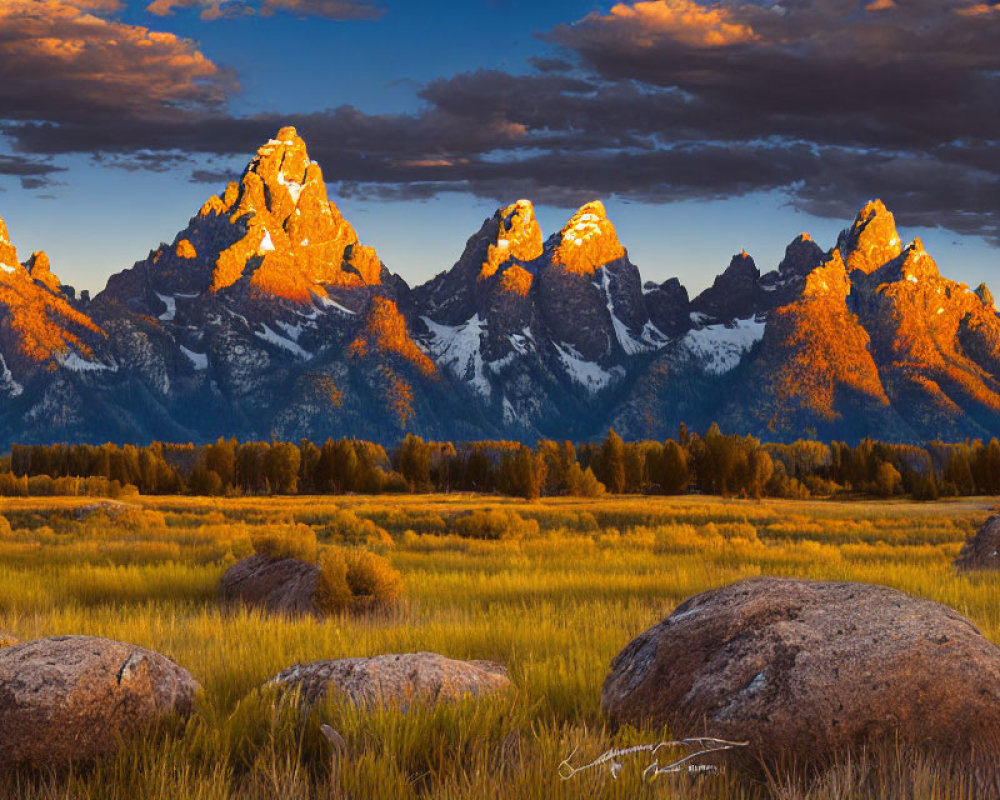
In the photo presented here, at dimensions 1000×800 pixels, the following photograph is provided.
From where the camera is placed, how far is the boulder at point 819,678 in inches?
234

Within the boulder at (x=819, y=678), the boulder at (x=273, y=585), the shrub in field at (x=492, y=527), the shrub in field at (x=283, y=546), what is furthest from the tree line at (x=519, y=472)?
the boulder at (x=819, y=678)

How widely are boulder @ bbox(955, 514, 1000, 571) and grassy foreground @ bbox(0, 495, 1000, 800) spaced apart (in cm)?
198

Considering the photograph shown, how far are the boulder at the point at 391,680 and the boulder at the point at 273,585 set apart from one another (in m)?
8.15

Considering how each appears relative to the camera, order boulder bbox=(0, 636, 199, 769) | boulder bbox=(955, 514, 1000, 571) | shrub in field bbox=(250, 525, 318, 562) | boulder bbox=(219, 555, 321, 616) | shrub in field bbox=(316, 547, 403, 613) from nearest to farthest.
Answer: boulder bbox=(0, 636, 199, 769) < shrub in field bbox=(316, 547, 403, 613) < boulder bbox=(219, 555, 321, 616) < shrub in field bbox=(250, 525, 318, 562) < boulder bbox=(955, 514, 1000, 571)

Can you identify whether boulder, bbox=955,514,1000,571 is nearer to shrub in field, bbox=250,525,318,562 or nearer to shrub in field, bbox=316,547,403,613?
shrub in field, bbox=316,547,403,613

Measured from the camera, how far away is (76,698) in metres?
6.24

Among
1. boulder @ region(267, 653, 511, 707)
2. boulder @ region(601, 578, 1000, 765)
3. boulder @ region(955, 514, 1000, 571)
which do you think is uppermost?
boulder @ region(601, 578, 1000, 765)

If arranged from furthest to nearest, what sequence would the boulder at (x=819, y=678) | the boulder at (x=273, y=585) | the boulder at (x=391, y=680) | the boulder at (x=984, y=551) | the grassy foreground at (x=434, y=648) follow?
the boulder at (x=984, y=551), the boulder at (x=273, y=585), the boulder at (x=391, y=680), the boulder at (x=819, y=678), the grassy foreground at (x=434, y=648)

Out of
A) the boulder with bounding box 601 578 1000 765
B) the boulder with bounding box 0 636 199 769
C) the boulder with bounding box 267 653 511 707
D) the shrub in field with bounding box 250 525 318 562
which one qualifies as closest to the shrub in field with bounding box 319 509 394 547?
the shrub in field with bounding box 250 525 318 562

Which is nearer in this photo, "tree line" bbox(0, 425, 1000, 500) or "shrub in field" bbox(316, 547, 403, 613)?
"shrub in field" bbox(316, 547, 403, 613)

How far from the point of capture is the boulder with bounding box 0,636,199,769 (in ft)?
19.9

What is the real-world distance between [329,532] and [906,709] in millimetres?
32998

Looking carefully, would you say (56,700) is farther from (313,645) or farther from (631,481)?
(631,481)

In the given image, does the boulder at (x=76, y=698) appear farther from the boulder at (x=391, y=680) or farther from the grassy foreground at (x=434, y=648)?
the boulder at (x=391, y=680)
